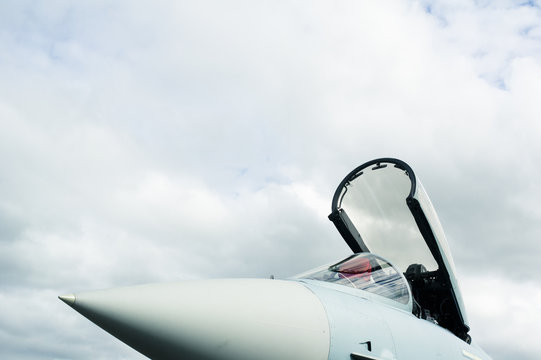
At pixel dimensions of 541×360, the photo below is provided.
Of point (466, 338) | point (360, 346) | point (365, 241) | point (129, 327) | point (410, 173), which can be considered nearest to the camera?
point (129, 327)

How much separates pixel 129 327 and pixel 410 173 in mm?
5847

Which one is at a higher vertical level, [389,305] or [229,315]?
[389,305]

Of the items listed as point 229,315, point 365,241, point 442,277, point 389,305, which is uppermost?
point 365,241

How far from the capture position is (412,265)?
8078mm

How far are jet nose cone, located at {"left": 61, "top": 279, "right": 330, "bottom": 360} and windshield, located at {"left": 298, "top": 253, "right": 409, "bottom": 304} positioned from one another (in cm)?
168

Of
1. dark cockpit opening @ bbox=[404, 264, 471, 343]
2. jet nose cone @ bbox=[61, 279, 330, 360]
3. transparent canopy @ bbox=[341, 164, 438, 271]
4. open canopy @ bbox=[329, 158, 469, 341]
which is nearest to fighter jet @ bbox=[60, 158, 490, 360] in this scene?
jet nose cone @ bbox=[61, 279, 330, 360]

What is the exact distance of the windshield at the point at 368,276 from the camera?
18.8 feet

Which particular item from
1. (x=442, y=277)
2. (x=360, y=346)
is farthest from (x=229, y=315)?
(x=442, y=277)

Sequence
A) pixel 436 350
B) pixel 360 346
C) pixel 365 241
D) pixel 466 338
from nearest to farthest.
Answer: pixel 360 346
pixel 436 350
pixel 466 338
pixel 365 241

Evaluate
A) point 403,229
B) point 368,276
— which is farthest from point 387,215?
point 368,276

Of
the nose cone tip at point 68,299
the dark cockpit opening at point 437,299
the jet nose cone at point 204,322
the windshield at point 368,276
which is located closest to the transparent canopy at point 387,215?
the dark cockpit opening at point 437,299

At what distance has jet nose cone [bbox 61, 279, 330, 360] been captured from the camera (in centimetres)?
357

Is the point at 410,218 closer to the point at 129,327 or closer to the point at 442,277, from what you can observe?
the point at 442,277

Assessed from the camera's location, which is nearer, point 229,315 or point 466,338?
point 229,315
